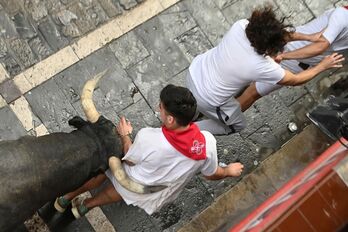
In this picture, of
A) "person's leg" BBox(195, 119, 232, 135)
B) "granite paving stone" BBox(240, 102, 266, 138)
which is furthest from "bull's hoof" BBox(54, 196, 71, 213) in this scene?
"granite paving stone" BBox(240, 102, 266, 138)

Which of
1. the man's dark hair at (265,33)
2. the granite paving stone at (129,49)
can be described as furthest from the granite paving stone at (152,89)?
the man's dark hair at (265,33)

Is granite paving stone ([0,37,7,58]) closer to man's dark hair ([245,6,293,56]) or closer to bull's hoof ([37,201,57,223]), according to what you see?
bull's hoof ([37,201,57,223])

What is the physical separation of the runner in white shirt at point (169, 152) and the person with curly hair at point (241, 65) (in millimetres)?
666

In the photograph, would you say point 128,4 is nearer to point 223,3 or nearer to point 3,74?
point 223,3

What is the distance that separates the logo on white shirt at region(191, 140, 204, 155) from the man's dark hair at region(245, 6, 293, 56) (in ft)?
3.12

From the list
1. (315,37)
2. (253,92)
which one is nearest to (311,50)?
(315,37)

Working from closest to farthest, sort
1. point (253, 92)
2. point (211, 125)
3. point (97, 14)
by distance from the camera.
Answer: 1. point (211, 125)
2. point (253, 92)
3. point (97, 14)

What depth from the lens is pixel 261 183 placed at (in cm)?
621

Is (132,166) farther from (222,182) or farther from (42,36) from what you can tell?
(42,36)

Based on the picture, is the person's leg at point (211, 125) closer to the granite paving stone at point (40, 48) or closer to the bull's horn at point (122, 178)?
→ the bull's horn at point (122, 178)

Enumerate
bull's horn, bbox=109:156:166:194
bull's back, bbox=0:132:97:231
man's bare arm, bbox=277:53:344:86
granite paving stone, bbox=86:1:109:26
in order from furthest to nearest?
granite paving stone, bbox=86:1:109:26 → man's bare arm, bbox=277:53:344:86 → bull's horn, bbox=109:156:166:194 → bull's back, bbox=0:132:97:231

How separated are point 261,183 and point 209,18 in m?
2.06

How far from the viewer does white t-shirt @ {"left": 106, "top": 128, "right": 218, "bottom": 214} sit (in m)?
4.24

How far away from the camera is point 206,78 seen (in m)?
5.05
